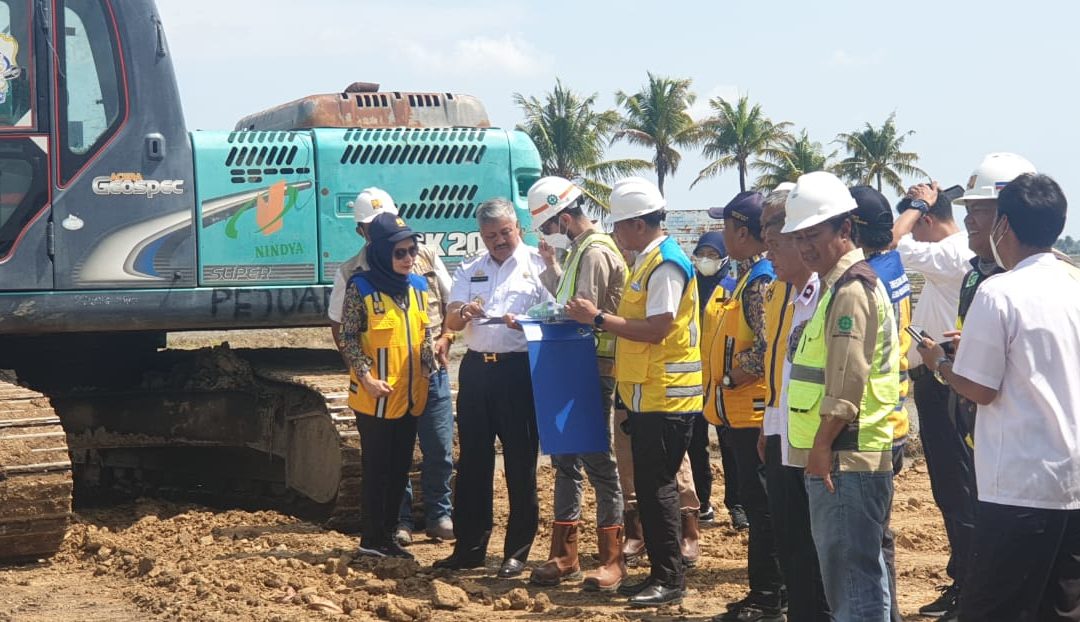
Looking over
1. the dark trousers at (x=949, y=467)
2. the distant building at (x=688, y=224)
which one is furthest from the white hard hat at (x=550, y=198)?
the distant building at (x=688, y=224)

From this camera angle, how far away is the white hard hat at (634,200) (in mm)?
6117

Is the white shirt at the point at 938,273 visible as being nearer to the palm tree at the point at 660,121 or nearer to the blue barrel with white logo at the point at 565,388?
the blue barrel with white logo at the point at 565,388

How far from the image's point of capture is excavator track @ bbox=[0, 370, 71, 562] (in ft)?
22.5

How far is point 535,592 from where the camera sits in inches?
A: 259

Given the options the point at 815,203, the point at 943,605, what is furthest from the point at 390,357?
the point at 815,203

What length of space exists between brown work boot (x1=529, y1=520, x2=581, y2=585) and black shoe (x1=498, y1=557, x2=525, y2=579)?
10 cm

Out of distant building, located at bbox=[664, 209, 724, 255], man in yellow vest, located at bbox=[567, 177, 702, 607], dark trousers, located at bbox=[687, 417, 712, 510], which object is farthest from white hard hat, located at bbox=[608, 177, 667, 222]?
distant building, located at bbox=[664, 209, 724, 255]

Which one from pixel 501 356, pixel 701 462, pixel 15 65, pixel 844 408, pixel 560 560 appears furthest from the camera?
pixel 701 462

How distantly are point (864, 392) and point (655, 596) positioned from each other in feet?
7.04

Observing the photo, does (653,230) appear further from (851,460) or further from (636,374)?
(851,460)

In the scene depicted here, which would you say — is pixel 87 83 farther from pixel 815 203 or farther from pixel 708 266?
pixel 815 203

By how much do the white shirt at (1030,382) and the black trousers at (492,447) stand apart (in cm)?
308

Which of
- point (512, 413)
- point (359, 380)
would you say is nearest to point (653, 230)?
point (512, 413)

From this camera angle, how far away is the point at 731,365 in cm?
602
